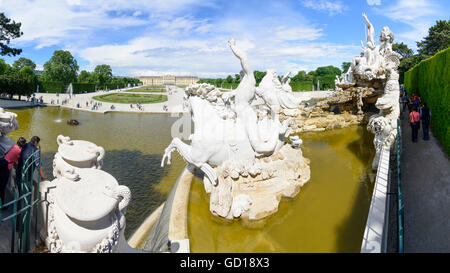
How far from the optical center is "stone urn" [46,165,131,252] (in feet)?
7.26

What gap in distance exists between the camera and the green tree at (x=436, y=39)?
2731cm

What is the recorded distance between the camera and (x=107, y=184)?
2396mm

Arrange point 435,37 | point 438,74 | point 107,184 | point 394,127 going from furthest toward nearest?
point 435,37 → point 438,74 → point 394,127 → point 107,184

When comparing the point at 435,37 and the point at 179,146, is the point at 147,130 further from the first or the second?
the point at 435,37

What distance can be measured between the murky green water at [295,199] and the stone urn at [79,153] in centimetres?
219

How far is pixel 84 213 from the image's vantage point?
2184mm

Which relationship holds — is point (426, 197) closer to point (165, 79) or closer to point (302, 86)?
point (302, 86)

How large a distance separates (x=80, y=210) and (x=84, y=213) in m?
0.05

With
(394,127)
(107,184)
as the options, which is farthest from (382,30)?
(107,184)

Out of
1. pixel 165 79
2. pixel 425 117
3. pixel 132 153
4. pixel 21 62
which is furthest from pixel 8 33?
pixel 165 79

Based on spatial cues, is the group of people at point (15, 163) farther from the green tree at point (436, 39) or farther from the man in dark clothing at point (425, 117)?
the green tree at point (436, 39)

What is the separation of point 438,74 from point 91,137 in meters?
16.2

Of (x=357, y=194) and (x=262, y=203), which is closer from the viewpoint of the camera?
(x=262, y=203)
